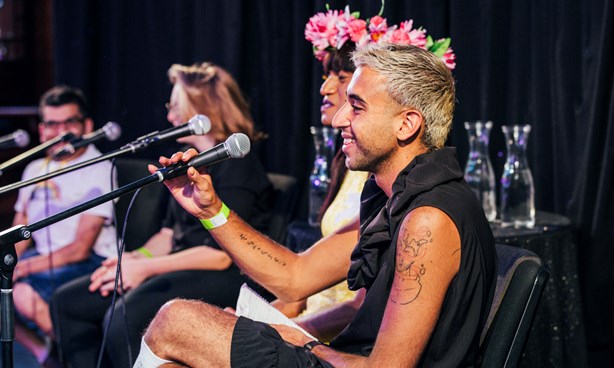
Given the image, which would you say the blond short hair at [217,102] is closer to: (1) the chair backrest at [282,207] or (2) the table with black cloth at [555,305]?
(1) the chair backrest at [282,207]

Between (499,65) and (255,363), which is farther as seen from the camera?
(499,65)

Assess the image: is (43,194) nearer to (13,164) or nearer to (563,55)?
(13,164)

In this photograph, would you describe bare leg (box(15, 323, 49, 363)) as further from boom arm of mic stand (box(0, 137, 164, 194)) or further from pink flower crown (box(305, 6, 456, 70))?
pink flower crown (box(305, 6, 456, 70))

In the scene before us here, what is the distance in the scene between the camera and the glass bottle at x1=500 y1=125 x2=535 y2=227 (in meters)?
3.58

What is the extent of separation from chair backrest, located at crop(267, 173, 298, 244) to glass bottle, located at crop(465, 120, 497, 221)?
82 centimetres

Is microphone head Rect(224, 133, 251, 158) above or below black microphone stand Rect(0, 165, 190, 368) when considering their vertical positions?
above

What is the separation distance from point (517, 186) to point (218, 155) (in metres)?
1.71

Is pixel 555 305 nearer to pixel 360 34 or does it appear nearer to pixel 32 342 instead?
pixel 360 34

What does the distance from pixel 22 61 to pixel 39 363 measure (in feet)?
19.6

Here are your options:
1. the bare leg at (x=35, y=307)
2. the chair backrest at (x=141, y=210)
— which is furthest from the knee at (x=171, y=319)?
the bare leg at (x=35, y=307)

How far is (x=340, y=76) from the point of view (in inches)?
128

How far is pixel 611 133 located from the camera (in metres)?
3.67

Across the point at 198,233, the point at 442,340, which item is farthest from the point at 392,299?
the point at 198,233

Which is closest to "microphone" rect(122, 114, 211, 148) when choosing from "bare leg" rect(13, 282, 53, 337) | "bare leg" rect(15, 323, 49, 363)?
"bare leg" rect(13, 282, 53, 337)
